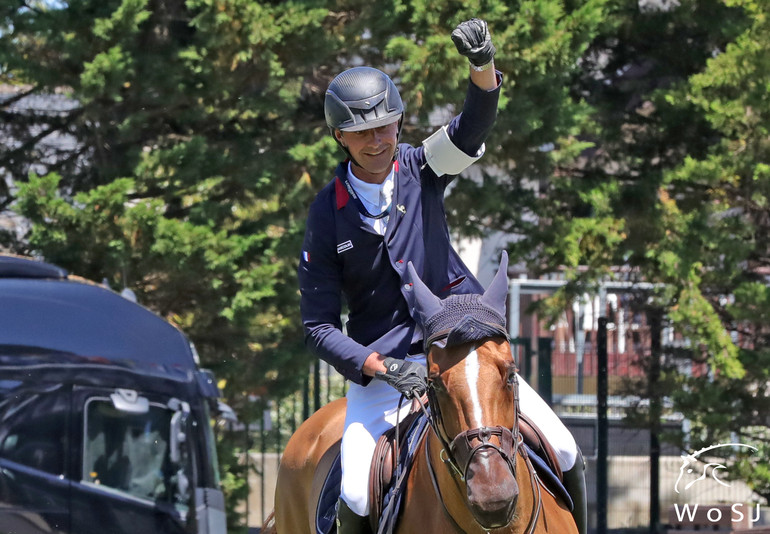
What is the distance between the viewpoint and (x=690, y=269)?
10.4m

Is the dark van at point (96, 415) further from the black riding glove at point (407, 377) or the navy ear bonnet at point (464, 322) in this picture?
the navy ear bonnet at point (464, 322)

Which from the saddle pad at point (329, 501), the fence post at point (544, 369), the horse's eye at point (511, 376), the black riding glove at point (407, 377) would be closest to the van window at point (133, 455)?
the fence post at point (544, 369)

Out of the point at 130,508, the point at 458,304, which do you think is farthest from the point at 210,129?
the point at 458,304

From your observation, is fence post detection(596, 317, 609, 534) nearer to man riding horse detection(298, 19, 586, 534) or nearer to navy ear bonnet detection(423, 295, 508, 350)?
man riding horse detection(298, 19, 586, 534)

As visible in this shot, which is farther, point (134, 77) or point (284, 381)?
point (284, 381)

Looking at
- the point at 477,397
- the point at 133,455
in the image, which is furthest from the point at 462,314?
the point at 133,455

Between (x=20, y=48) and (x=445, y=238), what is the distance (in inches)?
284

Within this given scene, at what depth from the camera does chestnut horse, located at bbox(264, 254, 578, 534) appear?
3.42 metres

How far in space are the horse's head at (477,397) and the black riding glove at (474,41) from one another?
0.82m

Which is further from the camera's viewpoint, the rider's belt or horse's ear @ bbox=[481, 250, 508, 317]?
the rider's belt

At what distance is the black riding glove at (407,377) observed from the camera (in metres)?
3.89

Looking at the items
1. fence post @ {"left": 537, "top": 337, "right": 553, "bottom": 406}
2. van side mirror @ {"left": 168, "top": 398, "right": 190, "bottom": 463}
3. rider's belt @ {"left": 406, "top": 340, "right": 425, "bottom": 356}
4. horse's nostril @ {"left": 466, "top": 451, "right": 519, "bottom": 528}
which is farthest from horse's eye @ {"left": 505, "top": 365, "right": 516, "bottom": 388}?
fence post @ {"left": 537, "top": 337, "right": 553, "bottom": 406}

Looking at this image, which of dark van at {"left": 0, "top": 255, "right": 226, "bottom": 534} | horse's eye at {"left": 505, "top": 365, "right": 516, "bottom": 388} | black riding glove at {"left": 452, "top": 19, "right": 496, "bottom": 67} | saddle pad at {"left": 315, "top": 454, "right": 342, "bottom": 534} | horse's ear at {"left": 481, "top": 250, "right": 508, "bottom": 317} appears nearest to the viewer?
horse's eye at {"left": 505, "top": 365, "right": 516, "bottom": 388}

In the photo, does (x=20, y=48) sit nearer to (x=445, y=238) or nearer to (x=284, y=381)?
(x=284, y=381)
